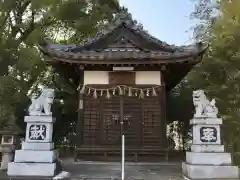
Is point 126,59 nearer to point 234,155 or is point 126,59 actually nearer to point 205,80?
point 205,80

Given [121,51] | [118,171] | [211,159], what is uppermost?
[121,51]

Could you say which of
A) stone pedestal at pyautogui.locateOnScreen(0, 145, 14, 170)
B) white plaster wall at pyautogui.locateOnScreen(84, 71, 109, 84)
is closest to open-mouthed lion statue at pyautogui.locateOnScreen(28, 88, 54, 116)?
stone pedestal at pyautogui.locateOnScreen(0, 145, 14, 170)

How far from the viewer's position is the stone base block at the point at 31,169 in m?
6.77

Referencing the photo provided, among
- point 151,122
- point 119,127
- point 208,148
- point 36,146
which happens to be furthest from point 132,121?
point 36,146

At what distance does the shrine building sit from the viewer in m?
9.38

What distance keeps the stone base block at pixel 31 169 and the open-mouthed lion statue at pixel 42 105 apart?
1.22 m

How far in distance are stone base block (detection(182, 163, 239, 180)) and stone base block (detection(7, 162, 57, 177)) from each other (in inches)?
127

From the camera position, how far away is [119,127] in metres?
9.73

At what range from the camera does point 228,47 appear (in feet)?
34.1

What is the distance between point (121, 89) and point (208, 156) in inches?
159

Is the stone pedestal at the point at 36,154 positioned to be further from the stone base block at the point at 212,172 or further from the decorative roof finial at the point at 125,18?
the decorative roof finial at the point at 125,18

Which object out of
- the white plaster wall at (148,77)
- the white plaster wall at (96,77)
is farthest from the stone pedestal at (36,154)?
the white plaster wall at (148,77)

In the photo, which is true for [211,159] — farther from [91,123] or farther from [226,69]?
[226,69]

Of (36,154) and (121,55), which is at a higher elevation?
(121,55)
